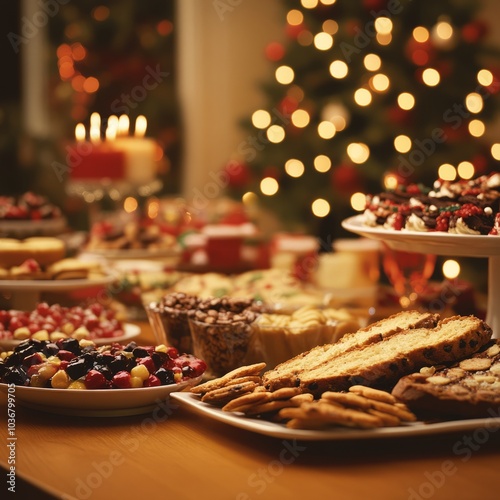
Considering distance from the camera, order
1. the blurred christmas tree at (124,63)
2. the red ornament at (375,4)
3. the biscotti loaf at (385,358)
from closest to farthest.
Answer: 1. the biscotti loaf at (385,358)
2. the red ornament at (375,4)
3. the blurred christmas tree at (124,63)

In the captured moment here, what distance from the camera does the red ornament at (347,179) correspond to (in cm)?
521

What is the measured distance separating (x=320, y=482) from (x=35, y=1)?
7.11 m

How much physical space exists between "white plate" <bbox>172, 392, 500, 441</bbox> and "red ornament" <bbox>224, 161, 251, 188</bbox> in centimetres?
449

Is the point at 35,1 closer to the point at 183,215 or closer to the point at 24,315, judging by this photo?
the point at 183,215

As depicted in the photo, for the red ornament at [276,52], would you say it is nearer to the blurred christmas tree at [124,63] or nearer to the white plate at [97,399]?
the blurred christmas tree at [124,63]

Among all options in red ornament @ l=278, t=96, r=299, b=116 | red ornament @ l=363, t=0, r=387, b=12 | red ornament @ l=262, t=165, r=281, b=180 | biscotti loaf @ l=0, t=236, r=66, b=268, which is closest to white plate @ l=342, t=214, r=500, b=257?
biscotti loaf @ l=0, t=236, r=66, b=268

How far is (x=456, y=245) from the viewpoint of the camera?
5.69ft

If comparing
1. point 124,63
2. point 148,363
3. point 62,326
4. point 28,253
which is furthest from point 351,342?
point 124,63

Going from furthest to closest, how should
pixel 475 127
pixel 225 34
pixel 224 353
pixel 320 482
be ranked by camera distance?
1. pixel 225 34
2. pixel 475 127
3. pixel 224 353
4. pixel 320 482

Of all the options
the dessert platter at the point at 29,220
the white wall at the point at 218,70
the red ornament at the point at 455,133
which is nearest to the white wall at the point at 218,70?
the white wall at the point at 218,70

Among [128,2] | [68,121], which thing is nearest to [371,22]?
[128,2]

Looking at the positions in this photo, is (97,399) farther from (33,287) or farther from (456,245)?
(33,287)

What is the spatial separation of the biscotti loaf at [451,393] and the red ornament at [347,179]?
3.79 meters

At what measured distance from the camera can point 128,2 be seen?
731cm
